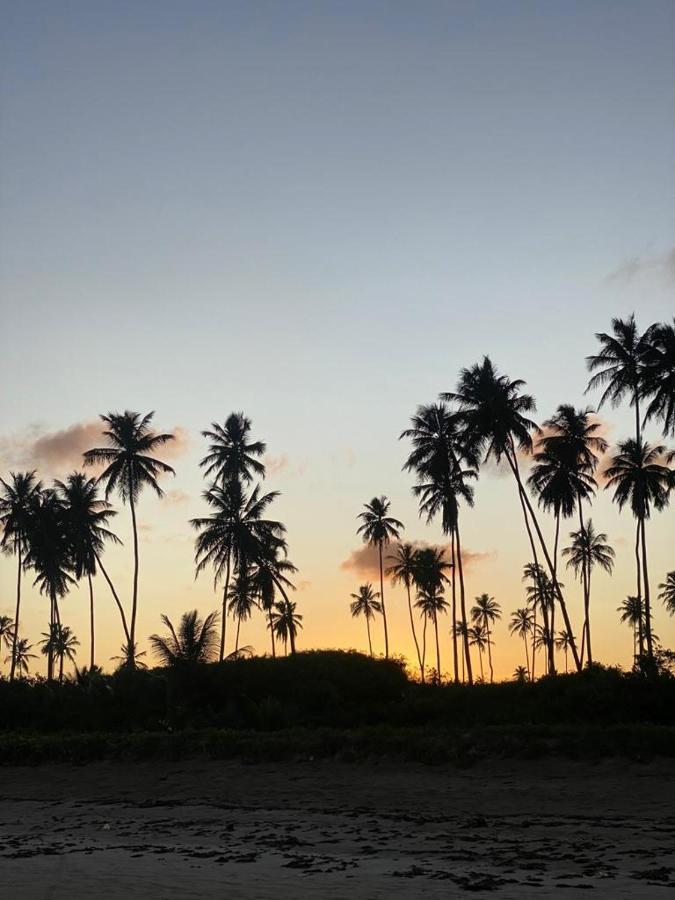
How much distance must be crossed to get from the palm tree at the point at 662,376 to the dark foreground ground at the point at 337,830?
26.2m

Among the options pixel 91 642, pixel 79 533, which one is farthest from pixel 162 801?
pixel 91 642

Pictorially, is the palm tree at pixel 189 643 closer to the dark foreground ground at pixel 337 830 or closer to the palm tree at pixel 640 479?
the dark foreground ground at pixel 337 830

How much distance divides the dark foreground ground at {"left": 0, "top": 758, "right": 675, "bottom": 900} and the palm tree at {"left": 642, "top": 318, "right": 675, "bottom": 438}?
26.2 metres

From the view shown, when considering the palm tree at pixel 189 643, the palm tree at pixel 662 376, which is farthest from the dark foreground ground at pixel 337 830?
the palm tree at pixel 662 376

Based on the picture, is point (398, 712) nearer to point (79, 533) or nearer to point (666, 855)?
point (666, 855)

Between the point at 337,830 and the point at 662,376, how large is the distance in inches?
1335

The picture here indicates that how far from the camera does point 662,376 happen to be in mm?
44219

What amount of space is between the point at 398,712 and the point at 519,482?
2342 cm

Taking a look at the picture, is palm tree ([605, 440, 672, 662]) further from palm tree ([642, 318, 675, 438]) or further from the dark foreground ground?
the dark foreground ground

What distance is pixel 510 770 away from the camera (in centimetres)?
2173

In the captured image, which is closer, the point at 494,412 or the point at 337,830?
the point at 337,830

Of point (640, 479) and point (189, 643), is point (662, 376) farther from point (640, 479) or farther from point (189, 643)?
point (189, 643)

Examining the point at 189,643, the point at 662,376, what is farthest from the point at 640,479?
the point at 189,643

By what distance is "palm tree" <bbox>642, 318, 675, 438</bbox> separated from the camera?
43625 mm
